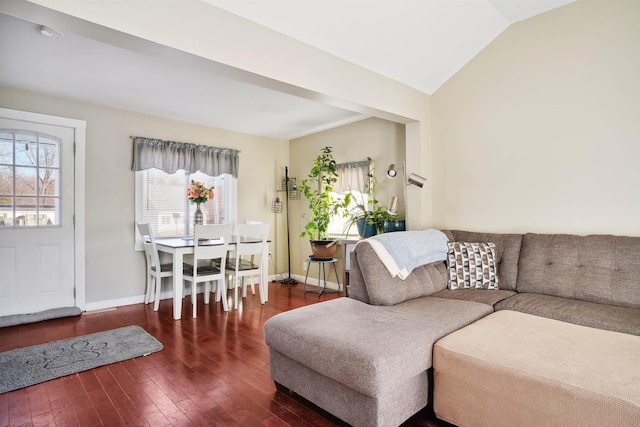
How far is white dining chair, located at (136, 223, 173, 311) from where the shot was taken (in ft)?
12.9

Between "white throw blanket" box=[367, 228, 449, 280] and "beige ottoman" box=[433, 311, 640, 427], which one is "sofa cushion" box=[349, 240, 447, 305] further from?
"beige ottoman" box=[433, 311, 640, 427]

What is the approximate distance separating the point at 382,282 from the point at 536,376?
44.6 inches

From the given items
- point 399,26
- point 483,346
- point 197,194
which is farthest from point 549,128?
point 197,194

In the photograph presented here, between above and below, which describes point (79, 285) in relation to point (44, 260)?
below

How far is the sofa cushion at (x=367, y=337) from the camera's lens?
161cm

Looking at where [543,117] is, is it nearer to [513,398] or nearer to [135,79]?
[513,398]

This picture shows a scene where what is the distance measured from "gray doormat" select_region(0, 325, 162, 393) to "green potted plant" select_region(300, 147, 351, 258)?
228 centimetres

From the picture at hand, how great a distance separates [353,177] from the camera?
4703 mm

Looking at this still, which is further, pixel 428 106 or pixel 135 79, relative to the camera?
pixel 428 106

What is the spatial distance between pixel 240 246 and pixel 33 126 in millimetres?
2500

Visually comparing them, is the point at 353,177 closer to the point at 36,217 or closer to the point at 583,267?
the point at 583,267

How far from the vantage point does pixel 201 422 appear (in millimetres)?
1876

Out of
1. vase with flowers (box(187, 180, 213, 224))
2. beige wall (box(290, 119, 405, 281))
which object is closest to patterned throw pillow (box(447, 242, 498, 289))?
beige wall (box(290, 119, 405, 281))

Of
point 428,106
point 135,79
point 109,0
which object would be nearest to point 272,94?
point 135,79
